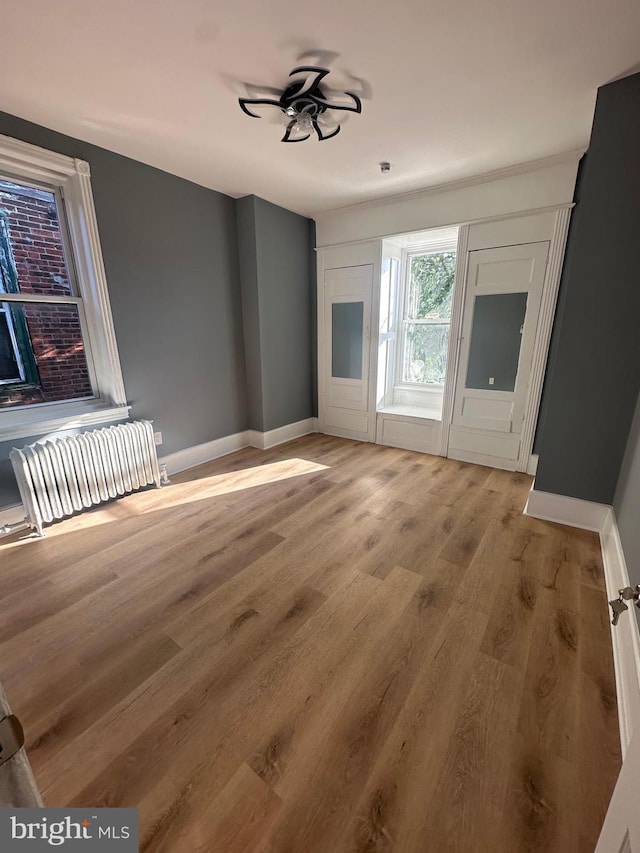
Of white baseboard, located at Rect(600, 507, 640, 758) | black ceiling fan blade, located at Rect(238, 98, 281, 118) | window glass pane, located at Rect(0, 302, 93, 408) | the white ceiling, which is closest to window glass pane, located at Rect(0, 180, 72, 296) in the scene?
window glass pane, located at Rect(0, 302, 93, 408)

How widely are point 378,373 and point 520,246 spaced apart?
1.79 meters

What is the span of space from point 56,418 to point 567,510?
3756 mm

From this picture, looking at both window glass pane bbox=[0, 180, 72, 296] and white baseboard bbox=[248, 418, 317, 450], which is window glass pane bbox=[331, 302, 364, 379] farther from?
window glass pane bbox=[0, 180, 72, 296]

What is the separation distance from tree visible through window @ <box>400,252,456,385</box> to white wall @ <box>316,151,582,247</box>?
69 cm

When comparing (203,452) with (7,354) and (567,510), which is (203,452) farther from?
(567,510)

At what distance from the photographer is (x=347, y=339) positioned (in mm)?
4270

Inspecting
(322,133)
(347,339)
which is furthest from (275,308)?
(322,133)

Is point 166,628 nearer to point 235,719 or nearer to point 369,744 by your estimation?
point 235,719

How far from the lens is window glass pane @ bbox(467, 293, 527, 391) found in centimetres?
321

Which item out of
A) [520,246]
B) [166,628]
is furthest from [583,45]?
[166,628]

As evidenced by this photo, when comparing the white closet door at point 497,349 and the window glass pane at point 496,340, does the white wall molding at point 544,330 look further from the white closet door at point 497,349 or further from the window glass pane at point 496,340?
the window glass pane at point 496,340

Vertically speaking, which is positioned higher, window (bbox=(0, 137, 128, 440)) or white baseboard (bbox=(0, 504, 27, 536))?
window (bbox=(0, 137, 128, 440))

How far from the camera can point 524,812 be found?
1011 mm

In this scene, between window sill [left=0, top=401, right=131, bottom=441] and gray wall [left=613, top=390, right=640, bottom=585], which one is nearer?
gray wall [left=613, top=390, right=640, bottom=585]
